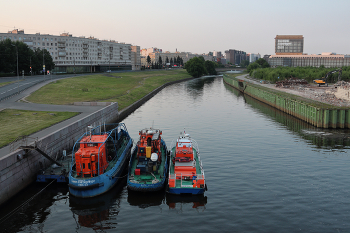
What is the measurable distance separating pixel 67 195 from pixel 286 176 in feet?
73.1

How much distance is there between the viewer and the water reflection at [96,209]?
83.5ft

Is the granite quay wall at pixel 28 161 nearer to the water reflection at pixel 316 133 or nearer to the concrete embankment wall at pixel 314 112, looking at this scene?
the water reflection at pixel 316 133

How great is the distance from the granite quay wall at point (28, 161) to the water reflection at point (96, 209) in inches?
195

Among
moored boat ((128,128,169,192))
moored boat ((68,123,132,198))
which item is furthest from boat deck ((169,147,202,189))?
moored boat ((68,123,132,198))

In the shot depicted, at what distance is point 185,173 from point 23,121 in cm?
2680

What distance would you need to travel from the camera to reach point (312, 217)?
25.5m

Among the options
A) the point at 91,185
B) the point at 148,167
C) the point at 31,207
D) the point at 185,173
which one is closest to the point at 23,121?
the point at 31,207

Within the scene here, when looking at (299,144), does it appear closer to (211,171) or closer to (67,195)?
(211,171)

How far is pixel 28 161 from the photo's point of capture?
31094mm

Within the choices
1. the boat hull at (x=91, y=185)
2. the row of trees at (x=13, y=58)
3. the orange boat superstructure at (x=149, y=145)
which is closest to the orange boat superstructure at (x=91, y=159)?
the boat hull at (x=91, y=185)

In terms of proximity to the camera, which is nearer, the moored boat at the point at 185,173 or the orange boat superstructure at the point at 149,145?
the moored boat at the point at 185,173

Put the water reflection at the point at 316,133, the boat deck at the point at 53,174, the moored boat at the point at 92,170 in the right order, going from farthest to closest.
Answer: the water reflection at the point at 316,133, the boat deck at the point at 53,174, the moored boat at the point at 92,170

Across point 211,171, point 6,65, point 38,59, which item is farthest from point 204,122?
point 38,59

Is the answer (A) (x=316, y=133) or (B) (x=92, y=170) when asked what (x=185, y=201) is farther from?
(A) (x=316, y=133)
